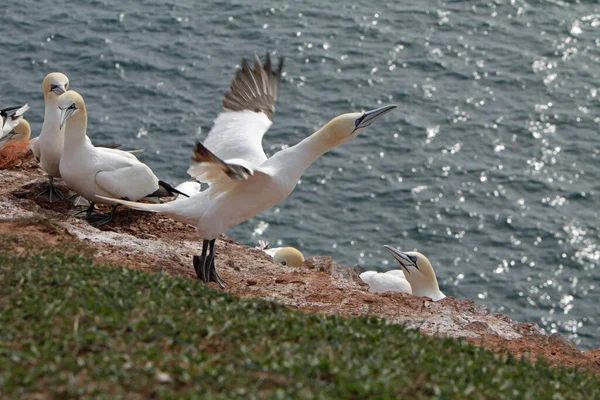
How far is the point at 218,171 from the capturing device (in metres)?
7.83

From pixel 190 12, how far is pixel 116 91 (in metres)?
4.31

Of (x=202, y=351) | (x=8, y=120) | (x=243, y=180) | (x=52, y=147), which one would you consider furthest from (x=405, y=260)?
(x=202, y=351)

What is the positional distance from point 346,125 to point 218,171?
1.38 m

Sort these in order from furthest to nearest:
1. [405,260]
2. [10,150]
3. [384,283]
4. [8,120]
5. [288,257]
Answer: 1. [8,120]
2. [288,257]
3. [10,150]
4. [405,260]
5. [384,283]

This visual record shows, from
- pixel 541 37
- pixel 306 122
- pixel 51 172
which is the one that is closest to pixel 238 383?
pixel 51 172

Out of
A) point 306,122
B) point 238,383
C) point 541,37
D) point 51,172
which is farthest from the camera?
point 541,37

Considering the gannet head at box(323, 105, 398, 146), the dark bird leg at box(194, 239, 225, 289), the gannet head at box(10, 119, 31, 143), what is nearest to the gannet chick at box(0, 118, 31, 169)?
the gannet head at box(10, 119, 31, 143)

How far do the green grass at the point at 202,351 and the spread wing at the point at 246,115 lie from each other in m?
2.84

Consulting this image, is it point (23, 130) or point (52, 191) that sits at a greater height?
point (52, 191)

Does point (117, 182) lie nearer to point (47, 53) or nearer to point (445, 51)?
point (47, 53)

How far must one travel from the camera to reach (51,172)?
10656 mm

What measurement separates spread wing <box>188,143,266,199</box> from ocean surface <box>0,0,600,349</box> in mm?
8915

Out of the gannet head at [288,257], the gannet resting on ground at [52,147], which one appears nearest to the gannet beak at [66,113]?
the gannet resting on ground at [52,147]

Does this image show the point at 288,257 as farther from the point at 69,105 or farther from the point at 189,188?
the point at 69,105
